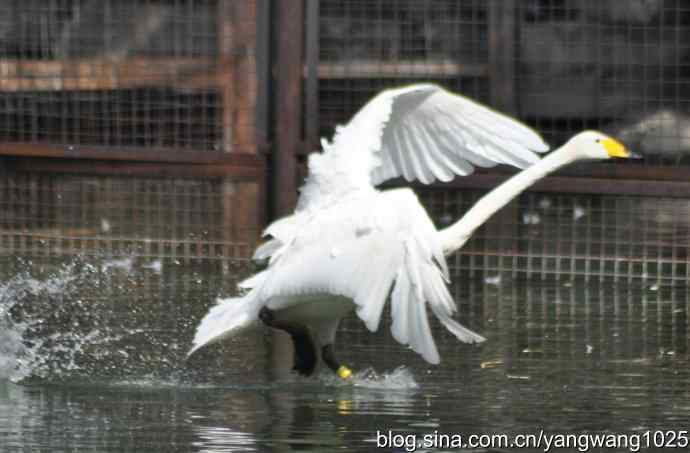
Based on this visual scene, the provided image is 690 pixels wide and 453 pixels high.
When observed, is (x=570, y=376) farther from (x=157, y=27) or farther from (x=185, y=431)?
(x=157, y=27)

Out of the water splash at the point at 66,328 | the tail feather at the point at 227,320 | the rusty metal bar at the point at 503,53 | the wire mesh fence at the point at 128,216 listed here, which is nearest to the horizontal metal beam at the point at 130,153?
the wire mesh fence at the point at 128,216

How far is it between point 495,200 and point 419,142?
4.19 ft

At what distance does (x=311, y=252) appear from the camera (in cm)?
750

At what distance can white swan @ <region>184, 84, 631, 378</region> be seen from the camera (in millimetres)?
6879

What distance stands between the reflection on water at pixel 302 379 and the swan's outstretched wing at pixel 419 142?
927 millimetres

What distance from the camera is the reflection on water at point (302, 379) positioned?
256 inches

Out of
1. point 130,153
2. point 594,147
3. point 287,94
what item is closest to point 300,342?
point 594,147

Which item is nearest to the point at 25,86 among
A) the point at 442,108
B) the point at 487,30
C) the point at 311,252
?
the point at 487,30

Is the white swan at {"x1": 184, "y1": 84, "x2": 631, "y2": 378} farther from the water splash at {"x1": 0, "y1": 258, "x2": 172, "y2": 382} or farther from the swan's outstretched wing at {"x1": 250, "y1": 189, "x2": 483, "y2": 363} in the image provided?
the water splash at {"x1": 0, "y1": 258, "x2": 172, "y2": 382}

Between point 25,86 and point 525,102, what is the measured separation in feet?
13.0

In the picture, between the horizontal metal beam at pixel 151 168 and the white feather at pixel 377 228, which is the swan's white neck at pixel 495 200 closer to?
the white feather at pixel 377 228

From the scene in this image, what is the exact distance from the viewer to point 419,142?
9.07 m

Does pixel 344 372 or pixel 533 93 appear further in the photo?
pixel 533 93

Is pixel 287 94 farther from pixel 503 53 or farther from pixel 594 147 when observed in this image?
pixel 594 147
